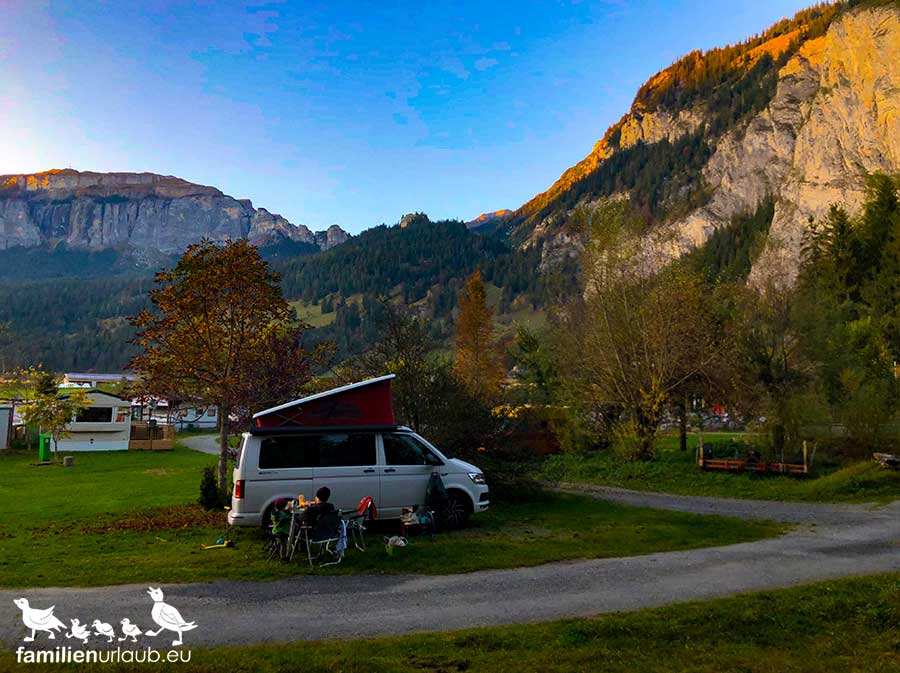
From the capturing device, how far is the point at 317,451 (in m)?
12.2

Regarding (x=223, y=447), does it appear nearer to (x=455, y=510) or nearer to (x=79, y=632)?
(x=455, y=510)

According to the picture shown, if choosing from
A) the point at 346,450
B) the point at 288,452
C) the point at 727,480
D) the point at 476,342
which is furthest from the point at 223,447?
the point at 476,342

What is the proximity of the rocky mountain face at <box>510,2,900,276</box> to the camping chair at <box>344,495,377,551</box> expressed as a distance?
41.3 meters

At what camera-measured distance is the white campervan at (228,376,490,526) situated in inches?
464

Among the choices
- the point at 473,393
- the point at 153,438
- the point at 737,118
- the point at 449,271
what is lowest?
the point at 153,438

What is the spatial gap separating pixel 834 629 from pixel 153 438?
1846 inches

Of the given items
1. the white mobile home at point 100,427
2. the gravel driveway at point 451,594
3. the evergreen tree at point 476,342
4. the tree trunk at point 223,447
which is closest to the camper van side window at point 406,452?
the gravel driveway at point 451,594

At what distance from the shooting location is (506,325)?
14712 cm

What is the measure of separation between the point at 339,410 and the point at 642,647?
8.23 metres

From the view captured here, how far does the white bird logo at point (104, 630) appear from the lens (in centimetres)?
666

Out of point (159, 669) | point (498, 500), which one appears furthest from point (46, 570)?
point (498, 500)

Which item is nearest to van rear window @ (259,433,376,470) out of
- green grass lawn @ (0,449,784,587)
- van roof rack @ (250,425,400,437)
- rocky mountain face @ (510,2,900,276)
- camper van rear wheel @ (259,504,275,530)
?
van roof rack @ (250,425,400,437)

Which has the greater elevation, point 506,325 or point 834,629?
point 506,325

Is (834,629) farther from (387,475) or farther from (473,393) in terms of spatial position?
(473,393)
